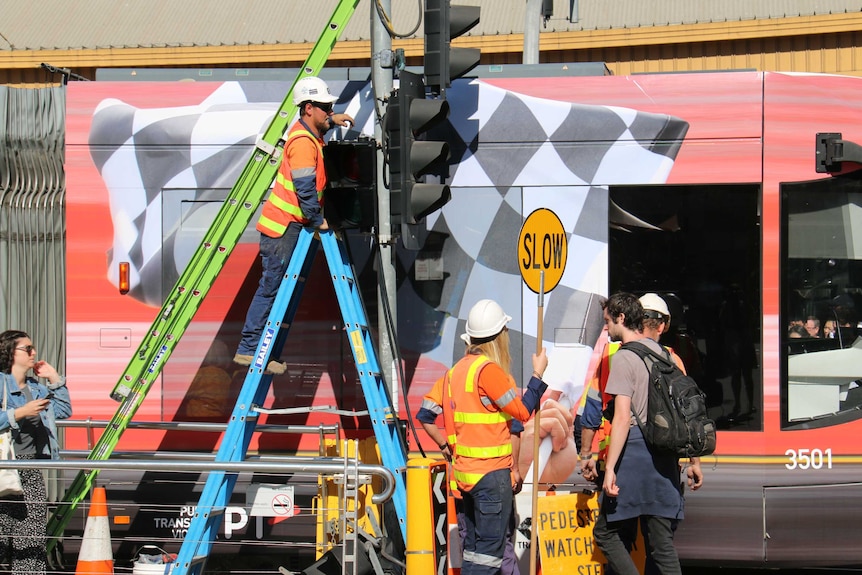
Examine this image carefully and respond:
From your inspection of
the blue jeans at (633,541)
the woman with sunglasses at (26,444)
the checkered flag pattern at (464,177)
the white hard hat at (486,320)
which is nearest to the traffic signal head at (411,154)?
the checkered flag pattern at (464,177)

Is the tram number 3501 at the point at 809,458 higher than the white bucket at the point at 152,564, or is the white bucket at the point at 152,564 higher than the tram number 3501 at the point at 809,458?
the tram number 3501 at the point at 809,458

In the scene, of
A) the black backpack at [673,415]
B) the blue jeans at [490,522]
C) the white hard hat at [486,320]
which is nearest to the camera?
the black backpack at [673,415]

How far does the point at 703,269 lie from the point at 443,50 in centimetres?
233

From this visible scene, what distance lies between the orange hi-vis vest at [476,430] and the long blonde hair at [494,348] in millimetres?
86

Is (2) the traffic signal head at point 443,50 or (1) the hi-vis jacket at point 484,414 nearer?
(1) the hi-vis jacket at point 484,414

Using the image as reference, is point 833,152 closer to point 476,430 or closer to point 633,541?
point 633,541

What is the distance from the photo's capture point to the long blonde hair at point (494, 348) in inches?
233

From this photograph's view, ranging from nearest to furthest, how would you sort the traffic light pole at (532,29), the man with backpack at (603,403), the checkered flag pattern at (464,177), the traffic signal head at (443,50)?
the man with backpack at (603,403), the traffic signal head at (443,50), the checkered flag pattern at (464,177), the traffic light pole at (532,29)

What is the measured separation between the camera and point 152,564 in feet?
22.4

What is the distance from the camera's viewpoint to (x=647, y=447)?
19.0 ft

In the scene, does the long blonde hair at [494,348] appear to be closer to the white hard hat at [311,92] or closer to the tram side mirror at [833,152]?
the white hard hat at [311,92]

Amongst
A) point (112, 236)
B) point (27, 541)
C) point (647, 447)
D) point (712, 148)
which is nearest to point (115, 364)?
point (112, 236)

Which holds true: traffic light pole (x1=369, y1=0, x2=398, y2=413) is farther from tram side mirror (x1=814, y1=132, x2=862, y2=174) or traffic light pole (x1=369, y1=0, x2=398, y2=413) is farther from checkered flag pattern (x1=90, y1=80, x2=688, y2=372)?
tram side mirror (x1=814, y1=132, x2=862, y2=174)

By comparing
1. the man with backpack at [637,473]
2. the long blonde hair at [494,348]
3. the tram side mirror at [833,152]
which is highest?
the tram side mirror at [833,152]
